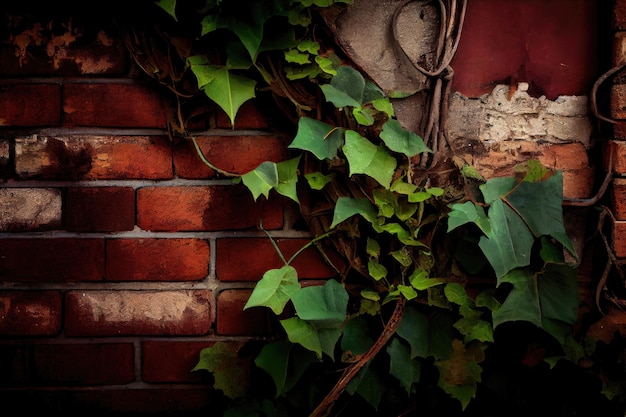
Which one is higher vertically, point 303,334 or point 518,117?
point 518,117

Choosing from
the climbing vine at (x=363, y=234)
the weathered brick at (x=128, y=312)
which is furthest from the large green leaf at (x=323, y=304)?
the weathered brick at (x=128, y=312)

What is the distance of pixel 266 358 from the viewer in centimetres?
88

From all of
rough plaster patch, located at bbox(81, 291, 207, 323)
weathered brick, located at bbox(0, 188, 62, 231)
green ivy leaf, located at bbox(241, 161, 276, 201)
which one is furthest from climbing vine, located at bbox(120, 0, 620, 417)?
weathered brick, located at bbox(0, 188, 62, 231)

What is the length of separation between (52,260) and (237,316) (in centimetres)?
36

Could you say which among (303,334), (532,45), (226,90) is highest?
(532,45)

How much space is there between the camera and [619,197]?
0.91 metres

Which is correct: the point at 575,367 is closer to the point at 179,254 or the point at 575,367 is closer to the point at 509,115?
the point at 509,115

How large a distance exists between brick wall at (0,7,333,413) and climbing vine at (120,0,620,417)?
5 cm

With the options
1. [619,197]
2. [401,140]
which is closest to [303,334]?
[401,140]

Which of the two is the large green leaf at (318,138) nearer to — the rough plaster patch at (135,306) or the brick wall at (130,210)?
the brick wall at (130,210)

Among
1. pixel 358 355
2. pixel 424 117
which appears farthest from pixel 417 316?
pixel 424 117

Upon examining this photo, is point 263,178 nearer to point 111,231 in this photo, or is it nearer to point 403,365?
point 111,231

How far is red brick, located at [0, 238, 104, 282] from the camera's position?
0.92 metres

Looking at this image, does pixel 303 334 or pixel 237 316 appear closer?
pixel 303 334
